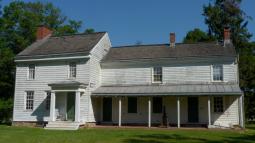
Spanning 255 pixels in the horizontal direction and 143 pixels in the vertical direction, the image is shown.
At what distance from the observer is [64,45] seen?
30094mm

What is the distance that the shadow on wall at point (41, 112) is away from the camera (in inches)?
1114

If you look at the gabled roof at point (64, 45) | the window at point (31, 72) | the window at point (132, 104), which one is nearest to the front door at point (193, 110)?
the window at point (132, 104)

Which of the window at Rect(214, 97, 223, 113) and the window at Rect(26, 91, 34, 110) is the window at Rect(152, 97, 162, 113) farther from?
the window at Rect(26, 91, 34, 110)

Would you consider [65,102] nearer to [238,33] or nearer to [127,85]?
[127,85]

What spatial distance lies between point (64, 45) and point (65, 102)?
543 cm

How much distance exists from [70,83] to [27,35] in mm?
22768

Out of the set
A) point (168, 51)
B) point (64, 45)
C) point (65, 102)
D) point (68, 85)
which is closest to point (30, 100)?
point (65, 102)

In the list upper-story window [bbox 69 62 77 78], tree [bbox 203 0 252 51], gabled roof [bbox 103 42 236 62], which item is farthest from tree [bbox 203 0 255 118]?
upper-story window [bbox 69 62 77 78]

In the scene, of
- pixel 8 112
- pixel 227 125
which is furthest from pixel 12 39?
pixel 227 125

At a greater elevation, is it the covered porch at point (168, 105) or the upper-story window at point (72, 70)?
the upper-story window at point (72, 70)

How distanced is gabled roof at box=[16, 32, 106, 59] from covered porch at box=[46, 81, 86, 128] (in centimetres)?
294

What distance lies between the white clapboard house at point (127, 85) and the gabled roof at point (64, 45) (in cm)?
10

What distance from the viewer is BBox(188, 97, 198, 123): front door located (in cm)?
2708

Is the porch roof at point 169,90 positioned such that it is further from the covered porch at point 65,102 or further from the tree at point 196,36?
the tree at point 196,36
